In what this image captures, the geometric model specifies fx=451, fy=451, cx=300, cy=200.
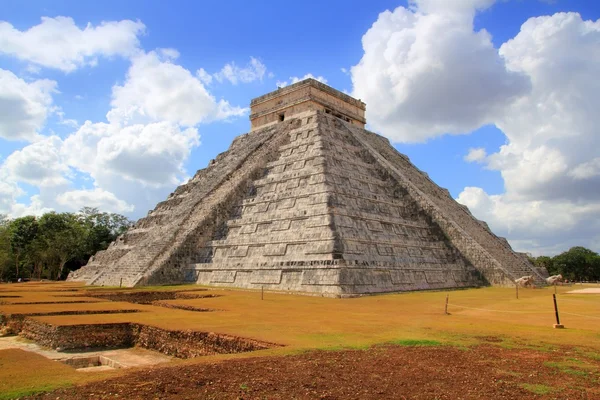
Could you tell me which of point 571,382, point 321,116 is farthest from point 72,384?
point 321,116

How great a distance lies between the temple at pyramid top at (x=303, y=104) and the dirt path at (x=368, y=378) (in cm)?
2768

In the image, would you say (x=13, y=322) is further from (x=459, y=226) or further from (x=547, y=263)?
(x=547, y=263)

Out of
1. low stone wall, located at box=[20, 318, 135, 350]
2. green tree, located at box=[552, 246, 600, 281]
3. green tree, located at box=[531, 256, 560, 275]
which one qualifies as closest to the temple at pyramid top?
low stone wall, located at box=[20, 318, 135, 350]

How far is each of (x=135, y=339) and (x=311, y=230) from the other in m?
11.3

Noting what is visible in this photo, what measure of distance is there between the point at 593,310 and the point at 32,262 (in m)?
51.7

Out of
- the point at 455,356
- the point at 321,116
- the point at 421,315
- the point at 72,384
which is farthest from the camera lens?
the point at 321,116

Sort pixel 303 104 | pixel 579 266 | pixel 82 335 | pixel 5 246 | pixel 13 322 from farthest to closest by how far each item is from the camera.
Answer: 1. pixel 579 266
2. pixel 5 246
3. pixel 303 104
4. pixel 13 322
5. pixel 82 335

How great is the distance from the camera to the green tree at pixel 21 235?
4538 cm

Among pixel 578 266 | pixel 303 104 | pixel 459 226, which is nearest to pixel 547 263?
pixel 578 266

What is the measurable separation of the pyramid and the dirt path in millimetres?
10738

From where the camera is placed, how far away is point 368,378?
564 cm

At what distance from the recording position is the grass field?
6.57 metres

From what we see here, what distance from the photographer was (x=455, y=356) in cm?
690

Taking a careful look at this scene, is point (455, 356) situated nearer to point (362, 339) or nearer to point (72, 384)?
point (362, 339)
